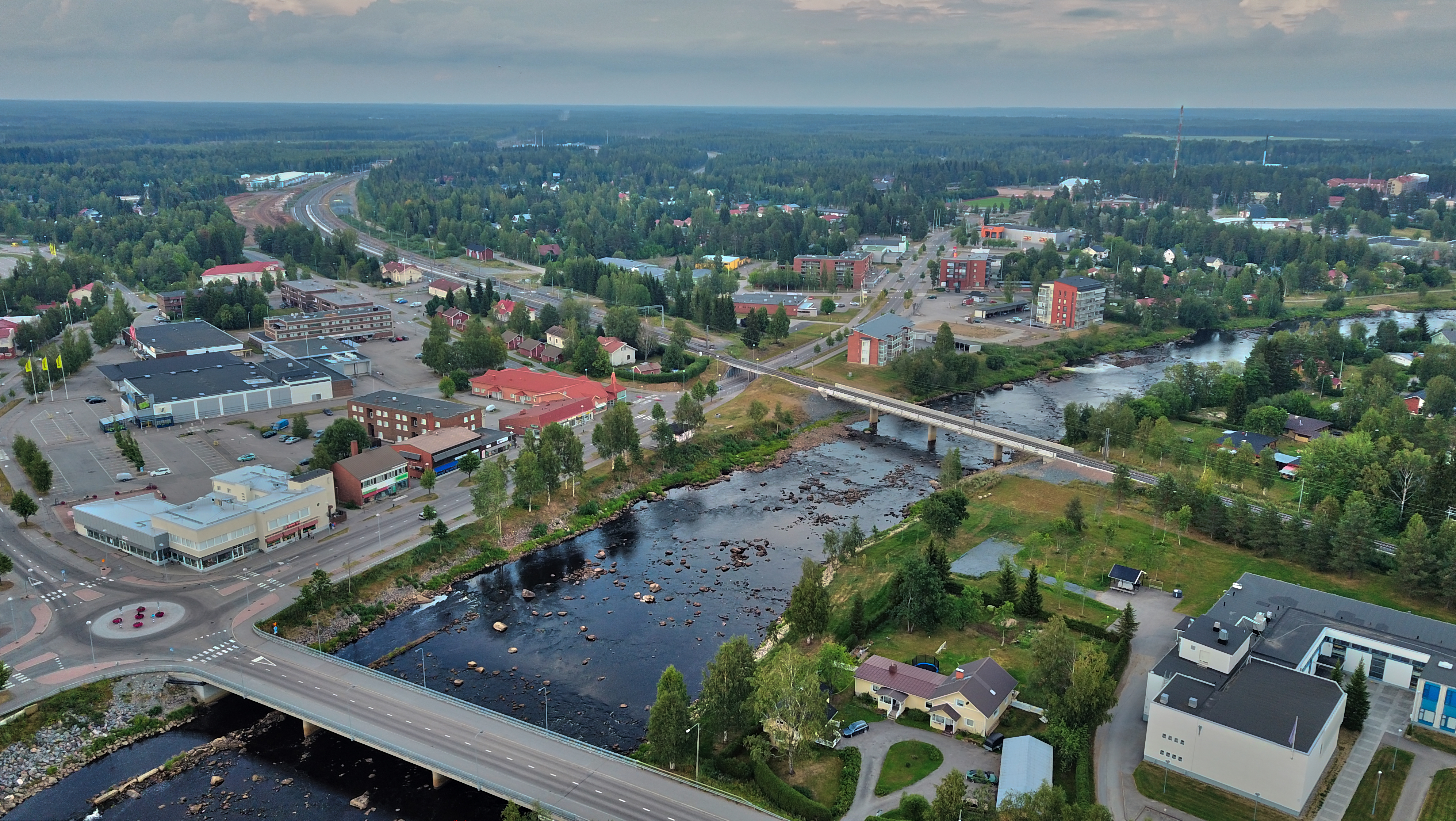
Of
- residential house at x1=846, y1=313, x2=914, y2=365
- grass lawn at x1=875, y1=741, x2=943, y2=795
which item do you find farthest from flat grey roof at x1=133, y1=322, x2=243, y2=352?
grass lawn at x1=875, y1=741, x2=943, y2=795

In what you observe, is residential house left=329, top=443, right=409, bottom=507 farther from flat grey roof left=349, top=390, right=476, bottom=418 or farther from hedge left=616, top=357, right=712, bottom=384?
hedge left=616, top=357, right=712, bottom=384

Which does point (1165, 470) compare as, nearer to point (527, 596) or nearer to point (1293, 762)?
point (1293, 762)

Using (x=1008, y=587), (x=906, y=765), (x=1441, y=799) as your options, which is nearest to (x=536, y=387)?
(x=1008, y=587)

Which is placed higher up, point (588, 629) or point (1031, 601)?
point (1031, 601)

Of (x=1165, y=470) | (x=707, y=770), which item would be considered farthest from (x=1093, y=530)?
(x=707, y=770)

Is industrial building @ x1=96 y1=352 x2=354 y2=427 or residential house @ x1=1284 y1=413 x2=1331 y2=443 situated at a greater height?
industrial building @ x1=96 y1=352 x2=354 y2=427

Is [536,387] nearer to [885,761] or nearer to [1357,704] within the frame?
[885,761]

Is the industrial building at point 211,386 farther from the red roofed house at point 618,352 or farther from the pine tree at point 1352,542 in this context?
the pine tree at point 1352,542
